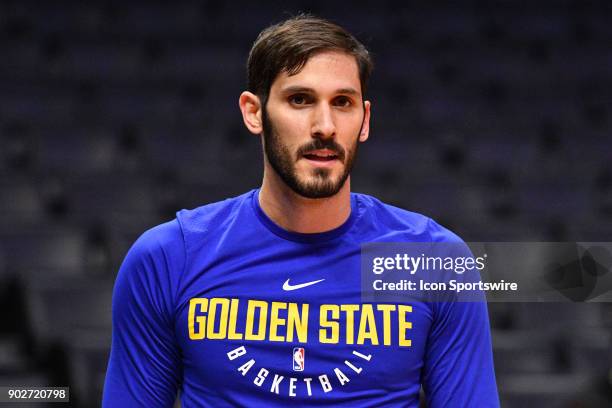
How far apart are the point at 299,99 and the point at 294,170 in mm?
78

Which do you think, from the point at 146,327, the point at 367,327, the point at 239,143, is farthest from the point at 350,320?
the point at 239,143

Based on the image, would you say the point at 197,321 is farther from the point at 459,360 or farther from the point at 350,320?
the point at 459,360

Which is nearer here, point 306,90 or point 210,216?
point 306,90

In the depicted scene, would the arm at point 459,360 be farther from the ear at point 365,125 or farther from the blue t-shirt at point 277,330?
the ear at point 365,125

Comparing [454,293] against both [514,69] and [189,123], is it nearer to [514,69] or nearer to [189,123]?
[189,123]

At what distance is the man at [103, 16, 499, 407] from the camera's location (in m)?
1.01

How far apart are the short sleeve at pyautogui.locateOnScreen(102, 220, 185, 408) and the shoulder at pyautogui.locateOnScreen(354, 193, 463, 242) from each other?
0.76 ft

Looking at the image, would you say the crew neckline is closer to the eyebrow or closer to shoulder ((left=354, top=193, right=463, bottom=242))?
shoulder ((left=354, top=193, right=463, bottom=242))

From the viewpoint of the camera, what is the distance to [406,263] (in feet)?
3.47

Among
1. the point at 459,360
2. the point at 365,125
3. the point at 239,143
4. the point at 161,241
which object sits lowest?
the point at 459,360

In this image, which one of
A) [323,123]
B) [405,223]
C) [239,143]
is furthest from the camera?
[239,143]

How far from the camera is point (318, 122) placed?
3.26 feet

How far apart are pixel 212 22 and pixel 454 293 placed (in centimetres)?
319

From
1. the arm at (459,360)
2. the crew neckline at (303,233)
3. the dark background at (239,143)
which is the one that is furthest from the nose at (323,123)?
the dark background at (239,143)
